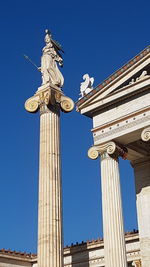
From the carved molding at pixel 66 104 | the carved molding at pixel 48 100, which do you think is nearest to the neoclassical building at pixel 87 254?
the carved molding at pixel 66 104

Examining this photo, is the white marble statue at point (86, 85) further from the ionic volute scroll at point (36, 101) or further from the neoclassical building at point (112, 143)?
the ionic volute scroll at point (36, 101)

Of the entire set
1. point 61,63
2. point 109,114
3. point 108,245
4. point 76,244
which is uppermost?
point 61,63

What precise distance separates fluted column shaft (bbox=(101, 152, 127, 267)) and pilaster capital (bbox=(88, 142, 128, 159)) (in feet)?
0.79

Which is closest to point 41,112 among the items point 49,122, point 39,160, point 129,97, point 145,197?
point 49,122

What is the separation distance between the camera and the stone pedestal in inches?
1258

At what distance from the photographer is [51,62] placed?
117ft

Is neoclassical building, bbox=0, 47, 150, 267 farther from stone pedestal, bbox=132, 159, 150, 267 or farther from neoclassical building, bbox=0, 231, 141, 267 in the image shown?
neoclassical building, bbox=0, 231, 141, 267

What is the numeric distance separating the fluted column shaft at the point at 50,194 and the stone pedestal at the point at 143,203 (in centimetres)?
529

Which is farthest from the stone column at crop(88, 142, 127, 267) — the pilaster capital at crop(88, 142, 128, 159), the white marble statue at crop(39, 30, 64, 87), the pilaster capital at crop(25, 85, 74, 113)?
the white marble statue at crop(39, 30, 64, 87)

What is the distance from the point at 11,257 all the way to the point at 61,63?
17.2 m

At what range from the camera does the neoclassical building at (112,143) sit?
96.4 ft

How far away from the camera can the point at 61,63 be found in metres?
36.5

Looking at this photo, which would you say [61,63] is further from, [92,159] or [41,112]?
[92,159]

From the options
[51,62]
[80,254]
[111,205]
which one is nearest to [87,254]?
[80,254]
